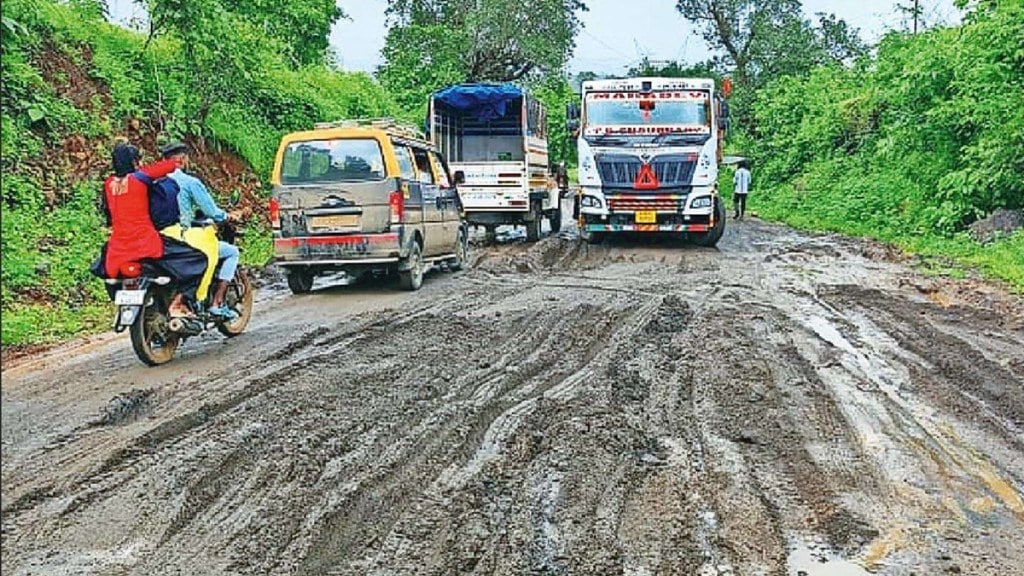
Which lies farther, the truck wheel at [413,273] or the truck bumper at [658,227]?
the truck bumper at [658,227]

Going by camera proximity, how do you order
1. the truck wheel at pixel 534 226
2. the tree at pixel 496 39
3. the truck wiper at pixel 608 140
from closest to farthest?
the truck wiper at pixel 608 140
the truck wheel at pixel 534 226
the tree at pixel 496 39

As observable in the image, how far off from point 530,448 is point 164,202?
11.8 ft

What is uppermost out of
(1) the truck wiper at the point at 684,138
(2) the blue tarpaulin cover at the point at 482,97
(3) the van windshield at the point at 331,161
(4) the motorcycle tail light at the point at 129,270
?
(2) the blue tarpaulin cover at the point at 482,97

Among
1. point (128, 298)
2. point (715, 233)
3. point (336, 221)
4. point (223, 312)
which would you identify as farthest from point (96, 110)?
point (715, 233)

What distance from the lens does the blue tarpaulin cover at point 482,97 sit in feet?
67.1

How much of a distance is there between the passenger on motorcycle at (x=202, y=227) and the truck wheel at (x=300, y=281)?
3.44 meters

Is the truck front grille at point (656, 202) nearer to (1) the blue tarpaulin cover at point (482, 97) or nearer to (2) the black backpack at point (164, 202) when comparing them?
(1) the blue tarpaulin cover at point (482, 97)

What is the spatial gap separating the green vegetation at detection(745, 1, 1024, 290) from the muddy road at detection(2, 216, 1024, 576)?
660 centimetres

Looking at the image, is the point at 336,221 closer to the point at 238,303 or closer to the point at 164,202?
the point at 238,303

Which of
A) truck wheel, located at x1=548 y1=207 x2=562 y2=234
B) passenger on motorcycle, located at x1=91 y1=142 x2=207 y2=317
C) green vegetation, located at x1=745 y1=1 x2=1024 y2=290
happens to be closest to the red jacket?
passenger on motorcycle, located at x1=91 y1=142 x2=207 y2=317

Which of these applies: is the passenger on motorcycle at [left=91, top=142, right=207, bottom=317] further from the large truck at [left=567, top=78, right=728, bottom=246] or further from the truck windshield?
the truck windshield

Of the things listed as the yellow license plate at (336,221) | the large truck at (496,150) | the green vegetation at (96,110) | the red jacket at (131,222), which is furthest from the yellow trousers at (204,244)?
the large truck at (496,150)

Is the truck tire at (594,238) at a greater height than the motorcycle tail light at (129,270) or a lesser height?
Answer: lesser

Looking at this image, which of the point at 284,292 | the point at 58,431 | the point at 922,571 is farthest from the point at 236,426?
the point at 284,292
